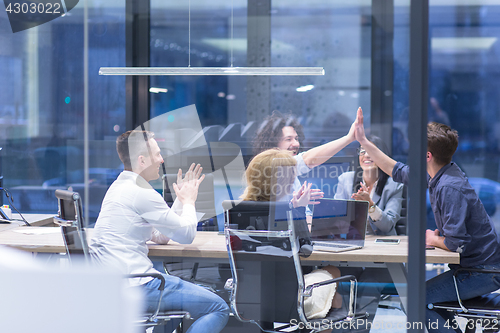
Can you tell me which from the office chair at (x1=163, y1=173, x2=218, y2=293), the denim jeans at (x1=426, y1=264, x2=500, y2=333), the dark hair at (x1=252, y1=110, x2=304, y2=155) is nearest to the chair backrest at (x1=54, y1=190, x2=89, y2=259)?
the office chair at (x1=163, y1=173, x2=218, y2=293)

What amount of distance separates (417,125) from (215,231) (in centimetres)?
163

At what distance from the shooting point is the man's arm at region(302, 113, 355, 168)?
10.3 ft

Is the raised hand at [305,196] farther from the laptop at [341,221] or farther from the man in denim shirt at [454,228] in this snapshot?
the man in denim shirt at [454,228]

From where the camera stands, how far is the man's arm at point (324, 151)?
313 centimetres

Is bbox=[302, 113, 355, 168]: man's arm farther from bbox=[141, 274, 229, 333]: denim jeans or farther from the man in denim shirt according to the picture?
bbox=[141, 274, 229, 333]: denim jeans

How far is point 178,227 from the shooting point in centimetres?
242

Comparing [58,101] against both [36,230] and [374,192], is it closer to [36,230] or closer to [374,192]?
[36,230]

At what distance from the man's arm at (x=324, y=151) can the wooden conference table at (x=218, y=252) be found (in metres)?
0.71

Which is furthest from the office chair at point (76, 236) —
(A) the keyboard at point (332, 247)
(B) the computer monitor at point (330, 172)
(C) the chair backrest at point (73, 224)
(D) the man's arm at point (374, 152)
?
(D) the man's arm at point (374, 152)

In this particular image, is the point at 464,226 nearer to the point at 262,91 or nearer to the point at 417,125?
the point at 417,125

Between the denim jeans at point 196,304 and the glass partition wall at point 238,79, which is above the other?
the glass partition wall at point 238,79

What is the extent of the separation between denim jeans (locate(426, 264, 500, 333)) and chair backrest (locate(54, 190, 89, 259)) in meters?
1.98

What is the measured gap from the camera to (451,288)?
2492mm

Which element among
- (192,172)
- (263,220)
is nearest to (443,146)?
(263,220)
